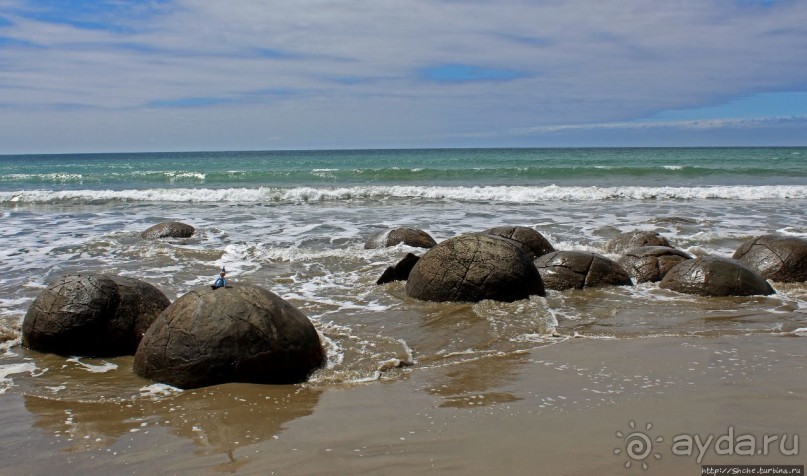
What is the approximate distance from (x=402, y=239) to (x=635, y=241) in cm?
396

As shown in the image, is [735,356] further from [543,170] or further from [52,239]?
[543,170]

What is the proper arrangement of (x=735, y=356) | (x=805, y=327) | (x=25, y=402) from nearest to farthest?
(x=25, y=402)
(x=735, y=356)
(x=805, y=327)

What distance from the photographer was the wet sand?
3828 millimetres

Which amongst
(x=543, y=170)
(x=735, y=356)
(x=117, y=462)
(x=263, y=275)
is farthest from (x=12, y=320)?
(x=543, y=170)

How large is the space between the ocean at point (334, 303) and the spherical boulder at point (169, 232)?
0.90 feet

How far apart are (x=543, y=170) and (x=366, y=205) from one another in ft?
57.9

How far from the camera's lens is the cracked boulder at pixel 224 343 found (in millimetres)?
5090

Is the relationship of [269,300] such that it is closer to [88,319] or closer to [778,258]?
[88,319]

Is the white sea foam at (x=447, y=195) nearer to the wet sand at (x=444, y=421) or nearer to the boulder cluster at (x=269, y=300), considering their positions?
the boulder cluster at (x=269, y=300)

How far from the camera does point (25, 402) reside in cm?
502

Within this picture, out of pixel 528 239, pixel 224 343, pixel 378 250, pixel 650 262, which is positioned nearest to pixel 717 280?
pixel 650 262

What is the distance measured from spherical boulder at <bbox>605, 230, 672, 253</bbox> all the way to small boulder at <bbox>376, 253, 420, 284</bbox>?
4232 millimetres

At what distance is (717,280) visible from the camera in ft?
26.7

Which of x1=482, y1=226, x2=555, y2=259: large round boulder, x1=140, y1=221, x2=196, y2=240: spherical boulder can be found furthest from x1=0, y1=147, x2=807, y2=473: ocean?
x1=482, y1=226, x2=555, y2=259: large round boulder
